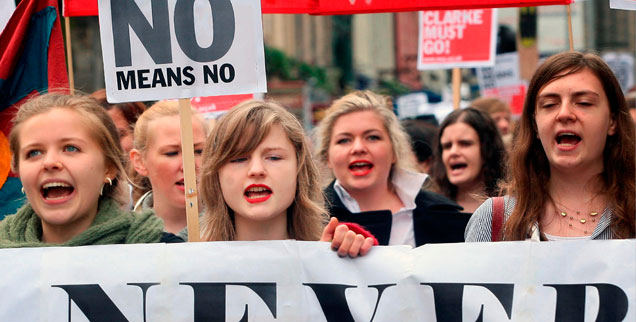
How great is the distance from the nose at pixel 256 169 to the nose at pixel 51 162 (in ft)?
2.20

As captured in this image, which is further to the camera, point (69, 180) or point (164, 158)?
point (164, 158)

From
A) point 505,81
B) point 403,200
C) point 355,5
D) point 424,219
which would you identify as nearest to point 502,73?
point 505,81

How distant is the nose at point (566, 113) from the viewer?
329 centimetres

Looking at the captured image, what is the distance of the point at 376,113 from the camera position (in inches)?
214

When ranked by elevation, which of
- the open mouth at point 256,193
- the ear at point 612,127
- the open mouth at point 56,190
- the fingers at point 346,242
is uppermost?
the ear at point 612,127

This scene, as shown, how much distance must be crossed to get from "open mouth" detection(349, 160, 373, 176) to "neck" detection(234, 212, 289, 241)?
173 centimetres

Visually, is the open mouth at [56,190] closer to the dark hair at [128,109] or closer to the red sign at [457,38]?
the dark hair at [128,109]

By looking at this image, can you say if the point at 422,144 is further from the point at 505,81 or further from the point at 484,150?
the point at 505,81

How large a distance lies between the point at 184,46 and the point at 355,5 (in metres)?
1.51

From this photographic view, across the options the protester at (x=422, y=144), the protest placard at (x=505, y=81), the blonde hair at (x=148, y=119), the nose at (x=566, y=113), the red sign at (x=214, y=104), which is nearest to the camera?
the nose at (x=566, y=113)

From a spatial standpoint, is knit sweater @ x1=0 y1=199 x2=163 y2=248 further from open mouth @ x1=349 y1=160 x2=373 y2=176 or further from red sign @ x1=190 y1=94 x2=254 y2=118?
red sign @ x1=190 y1=94 x2=254 y2=118

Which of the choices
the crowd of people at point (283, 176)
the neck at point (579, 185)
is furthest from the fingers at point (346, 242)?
the neck at point (579, 185)

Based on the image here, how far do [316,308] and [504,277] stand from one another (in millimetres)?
638

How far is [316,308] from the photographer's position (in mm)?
3346
